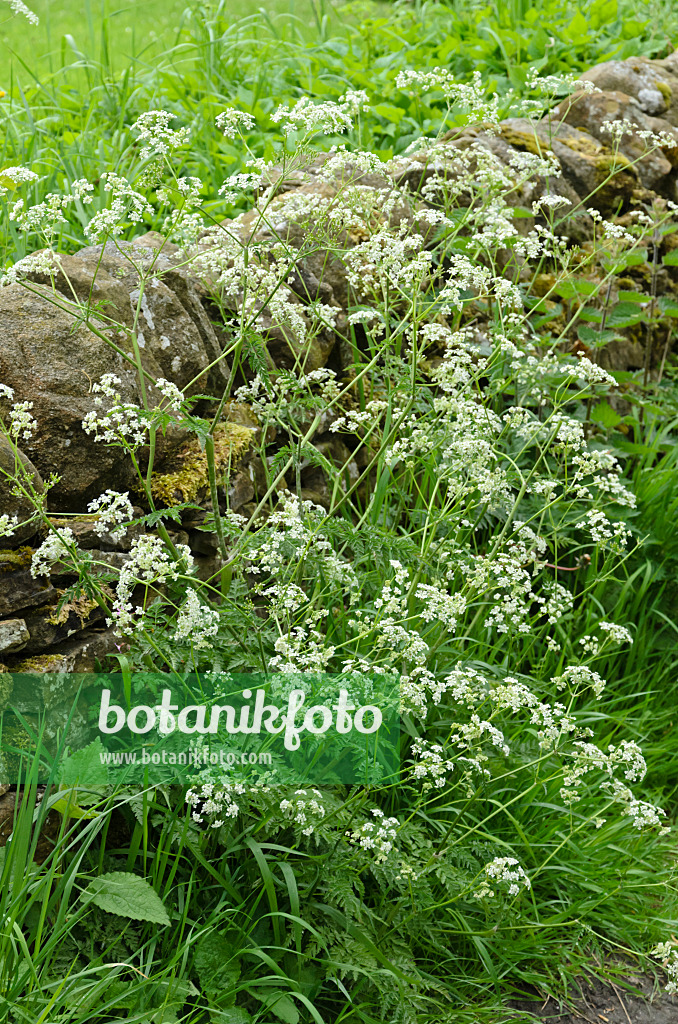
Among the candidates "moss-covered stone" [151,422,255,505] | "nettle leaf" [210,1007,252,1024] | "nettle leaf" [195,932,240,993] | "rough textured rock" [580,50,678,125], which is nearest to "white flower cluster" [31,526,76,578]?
"moss-covered stone" [151,422,255,505]

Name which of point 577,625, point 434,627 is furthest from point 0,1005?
point 577,625

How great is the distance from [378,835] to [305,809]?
18 cm

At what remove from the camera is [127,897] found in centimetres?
200

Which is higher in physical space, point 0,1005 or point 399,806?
point 0,1005

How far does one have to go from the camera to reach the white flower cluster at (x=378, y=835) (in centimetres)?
199

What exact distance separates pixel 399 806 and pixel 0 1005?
4.03ft

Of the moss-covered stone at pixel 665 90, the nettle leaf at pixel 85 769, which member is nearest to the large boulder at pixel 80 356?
the nettle leaf at pixel 85 769

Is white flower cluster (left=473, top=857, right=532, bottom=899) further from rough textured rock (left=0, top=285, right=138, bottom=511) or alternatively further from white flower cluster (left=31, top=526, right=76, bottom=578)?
rough textured rock (left=0, top=285, right=138, bottom=511)

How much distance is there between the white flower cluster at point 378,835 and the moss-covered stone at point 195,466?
43.8 inches

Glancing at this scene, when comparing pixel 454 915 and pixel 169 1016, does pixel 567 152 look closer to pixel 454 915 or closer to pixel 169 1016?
pixel 454 915

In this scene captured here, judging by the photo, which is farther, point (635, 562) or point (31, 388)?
point (635, 562)

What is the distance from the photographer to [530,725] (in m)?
3.02

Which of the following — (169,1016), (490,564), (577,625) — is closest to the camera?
(169,1016)

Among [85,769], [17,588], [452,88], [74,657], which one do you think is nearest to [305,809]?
[85,769]
